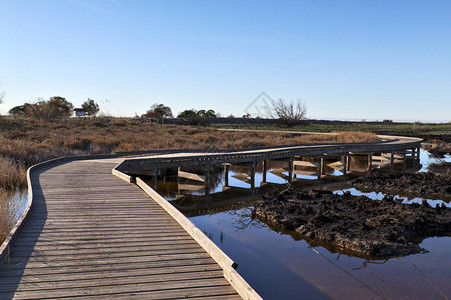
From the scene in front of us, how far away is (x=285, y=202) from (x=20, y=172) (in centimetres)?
972

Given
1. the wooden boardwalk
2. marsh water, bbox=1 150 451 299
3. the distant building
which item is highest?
the distant building

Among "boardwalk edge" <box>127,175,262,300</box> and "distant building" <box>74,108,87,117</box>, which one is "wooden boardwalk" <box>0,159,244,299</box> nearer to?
"boardwalk edge" <box>127,175,262,300</box>

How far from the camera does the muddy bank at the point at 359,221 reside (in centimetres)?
876

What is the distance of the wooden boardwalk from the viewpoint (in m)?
4.36

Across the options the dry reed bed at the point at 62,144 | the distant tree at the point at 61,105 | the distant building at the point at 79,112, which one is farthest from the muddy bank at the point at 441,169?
the distant building at the point at 79,112

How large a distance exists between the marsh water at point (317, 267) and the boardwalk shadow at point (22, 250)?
3.86m

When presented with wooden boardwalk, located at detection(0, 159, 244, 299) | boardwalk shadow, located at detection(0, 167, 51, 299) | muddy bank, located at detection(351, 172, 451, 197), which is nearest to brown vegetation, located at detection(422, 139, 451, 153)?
muddy bank, located at detection(351, 172, 451, 197)

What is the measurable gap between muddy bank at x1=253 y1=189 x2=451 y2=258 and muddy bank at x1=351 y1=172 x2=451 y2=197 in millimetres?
3906

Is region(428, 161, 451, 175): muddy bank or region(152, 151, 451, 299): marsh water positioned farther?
region(428, 161, 451, 175): muddy bank

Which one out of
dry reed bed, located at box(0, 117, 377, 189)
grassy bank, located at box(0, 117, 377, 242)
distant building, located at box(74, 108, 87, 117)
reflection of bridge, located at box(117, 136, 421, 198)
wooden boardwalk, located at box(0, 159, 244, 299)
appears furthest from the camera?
distant building, located at box(74, 108, 87, 117)

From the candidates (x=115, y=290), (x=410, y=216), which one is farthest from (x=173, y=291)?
(x=410, y=216)

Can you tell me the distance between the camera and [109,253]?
547cm

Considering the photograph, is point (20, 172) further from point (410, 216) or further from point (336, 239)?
point (410, 216)

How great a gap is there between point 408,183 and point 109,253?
49.1 ft
